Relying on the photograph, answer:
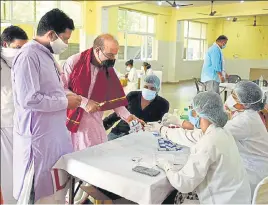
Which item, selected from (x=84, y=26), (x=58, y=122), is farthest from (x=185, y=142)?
(x=84, y=26)

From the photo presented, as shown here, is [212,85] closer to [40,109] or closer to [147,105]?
[147,105]

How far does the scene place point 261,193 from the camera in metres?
1.43

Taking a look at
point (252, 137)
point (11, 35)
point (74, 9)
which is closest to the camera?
point (252, 137)

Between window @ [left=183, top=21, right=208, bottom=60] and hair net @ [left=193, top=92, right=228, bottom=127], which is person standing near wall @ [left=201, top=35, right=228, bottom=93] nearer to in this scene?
window @ [left=183, top=21, right=208, bottom=60]

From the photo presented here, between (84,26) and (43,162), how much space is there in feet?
24.5

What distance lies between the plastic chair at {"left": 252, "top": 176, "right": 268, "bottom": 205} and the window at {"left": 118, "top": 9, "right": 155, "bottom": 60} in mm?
5412

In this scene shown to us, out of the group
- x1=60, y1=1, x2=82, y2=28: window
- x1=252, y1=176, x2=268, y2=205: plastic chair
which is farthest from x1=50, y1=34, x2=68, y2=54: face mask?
x1=60, y1=1, x2=82, y2=28: window

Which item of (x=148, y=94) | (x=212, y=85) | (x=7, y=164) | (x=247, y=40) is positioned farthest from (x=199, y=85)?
(x=7, y=164)

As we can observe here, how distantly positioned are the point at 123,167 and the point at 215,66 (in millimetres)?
1800

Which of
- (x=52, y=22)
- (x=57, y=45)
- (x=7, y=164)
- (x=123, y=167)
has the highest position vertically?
(x=52, y=22)

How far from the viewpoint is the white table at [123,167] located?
139cm

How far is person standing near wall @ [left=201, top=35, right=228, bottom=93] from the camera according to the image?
2.95m

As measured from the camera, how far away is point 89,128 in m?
2.17

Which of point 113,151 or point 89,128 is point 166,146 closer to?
point 113,151
